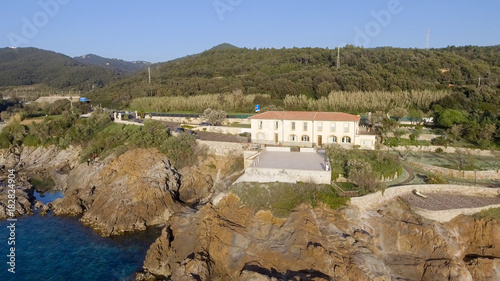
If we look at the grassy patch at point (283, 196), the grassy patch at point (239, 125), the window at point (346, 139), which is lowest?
the grassy patch at point (283, 196)

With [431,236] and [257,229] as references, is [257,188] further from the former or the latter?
[431,236]

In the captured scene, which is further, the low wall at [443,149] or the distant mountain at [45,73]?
the distant mountain at [45,73]

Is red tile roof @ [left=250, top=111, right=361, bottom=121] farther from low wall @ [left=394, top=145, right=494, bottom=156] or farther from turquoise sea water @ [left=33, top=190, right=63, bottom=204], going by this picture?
turquoise sea water @ [left=33, top=190, right=63, bottom=204]

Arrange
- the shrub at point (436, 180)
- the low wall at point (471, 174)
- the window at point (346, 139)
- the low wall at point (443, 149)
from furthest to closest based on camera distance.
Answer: the window at point (346, 139)
the low wall at point (443, 149)
the low wall at point (471, 174)
the shrub at point (436, 180)

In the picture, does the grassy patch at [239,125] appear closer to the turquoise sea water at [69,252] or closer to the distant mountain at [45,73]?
the turquoise sea water at [69,252]

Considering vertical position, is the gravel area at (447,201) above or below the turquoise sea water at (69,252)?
above

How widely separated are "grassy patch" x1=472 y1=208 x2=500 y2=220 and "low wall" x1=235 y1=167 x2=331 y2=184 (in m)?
8.80

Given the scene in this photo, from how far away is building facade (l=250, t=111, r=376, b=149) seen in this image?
3262 centimetres

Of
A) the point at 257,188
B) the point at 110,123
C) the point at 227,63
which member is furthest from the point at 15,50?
the point at 257,188

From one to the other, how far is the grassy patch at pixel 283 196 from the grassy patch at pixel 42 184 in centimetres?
2284

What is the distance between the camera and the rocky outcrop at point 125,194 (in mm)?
26297

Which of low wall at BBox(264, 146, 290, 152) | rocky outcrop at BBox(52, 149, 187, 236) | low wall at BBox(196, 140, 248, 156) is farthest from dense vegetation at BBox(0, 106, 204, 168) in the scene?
low wall at BBox(264, 146, 290, 152)

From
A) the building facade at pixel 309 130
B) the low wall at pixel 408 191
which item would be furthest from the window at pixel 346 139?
the low wall at pixel 408 191

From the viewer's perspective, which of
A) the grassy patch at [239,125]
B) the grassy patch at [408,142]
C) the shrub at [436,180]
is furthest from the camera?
the grassy patch at [239,125]
